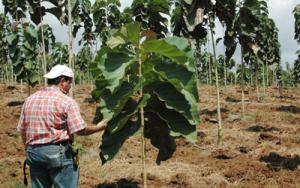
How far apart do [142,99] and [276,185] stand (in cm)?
531

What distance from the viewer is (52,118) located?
5723 millimetres

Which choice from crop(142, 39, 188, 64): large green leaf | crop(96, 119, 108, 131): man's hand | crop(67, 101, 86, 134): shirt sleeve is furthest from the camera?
crop(96, 119, 108, 131): man's hand

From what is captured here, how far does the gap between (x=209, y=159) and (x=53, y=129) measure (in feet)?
29.2

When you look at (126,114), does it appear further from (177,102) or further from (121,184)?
(121,184)

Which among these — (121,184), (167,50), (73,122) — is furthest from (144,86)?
(121,184)

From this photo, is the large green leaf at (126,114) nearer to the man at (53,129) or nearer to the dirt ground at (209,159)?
the man at (53,129)

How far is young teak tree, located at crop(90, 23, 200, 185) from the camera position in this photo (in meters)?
6.34

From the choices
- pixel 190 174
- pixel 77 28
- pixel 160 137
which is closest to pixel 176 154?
pixel 190 174

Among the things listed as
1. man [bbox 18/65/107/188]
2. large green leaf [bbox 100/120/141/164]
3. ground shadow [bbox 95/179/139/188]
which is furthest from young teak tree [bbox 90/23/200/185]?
ground shadow [bbox 95/179/139/188]

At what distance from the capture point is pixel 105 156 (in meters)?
6.66

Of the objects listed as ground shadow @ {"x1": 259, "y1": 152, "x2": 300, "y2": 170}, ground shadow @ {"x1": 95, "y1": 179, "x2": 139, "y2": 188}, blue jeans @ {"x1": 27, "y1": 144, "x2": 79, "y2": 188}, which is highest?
blue jeans @ {"x1": 27, "y1": 144, "x2": 79, "y2": 188}

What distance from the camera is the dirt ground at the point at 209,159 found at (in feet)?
36.7

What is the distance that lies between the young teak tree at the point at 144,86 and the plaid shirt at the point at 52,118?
2.33 ft

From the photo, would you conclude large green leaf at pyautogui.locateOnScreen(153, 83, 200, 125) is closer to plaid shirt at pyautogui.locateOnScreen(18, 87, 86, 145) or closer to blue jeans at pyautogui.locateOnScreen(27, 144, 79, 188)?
plaid shirt at pyautogui.locateOnScreen(18, 87, 86, 145)
